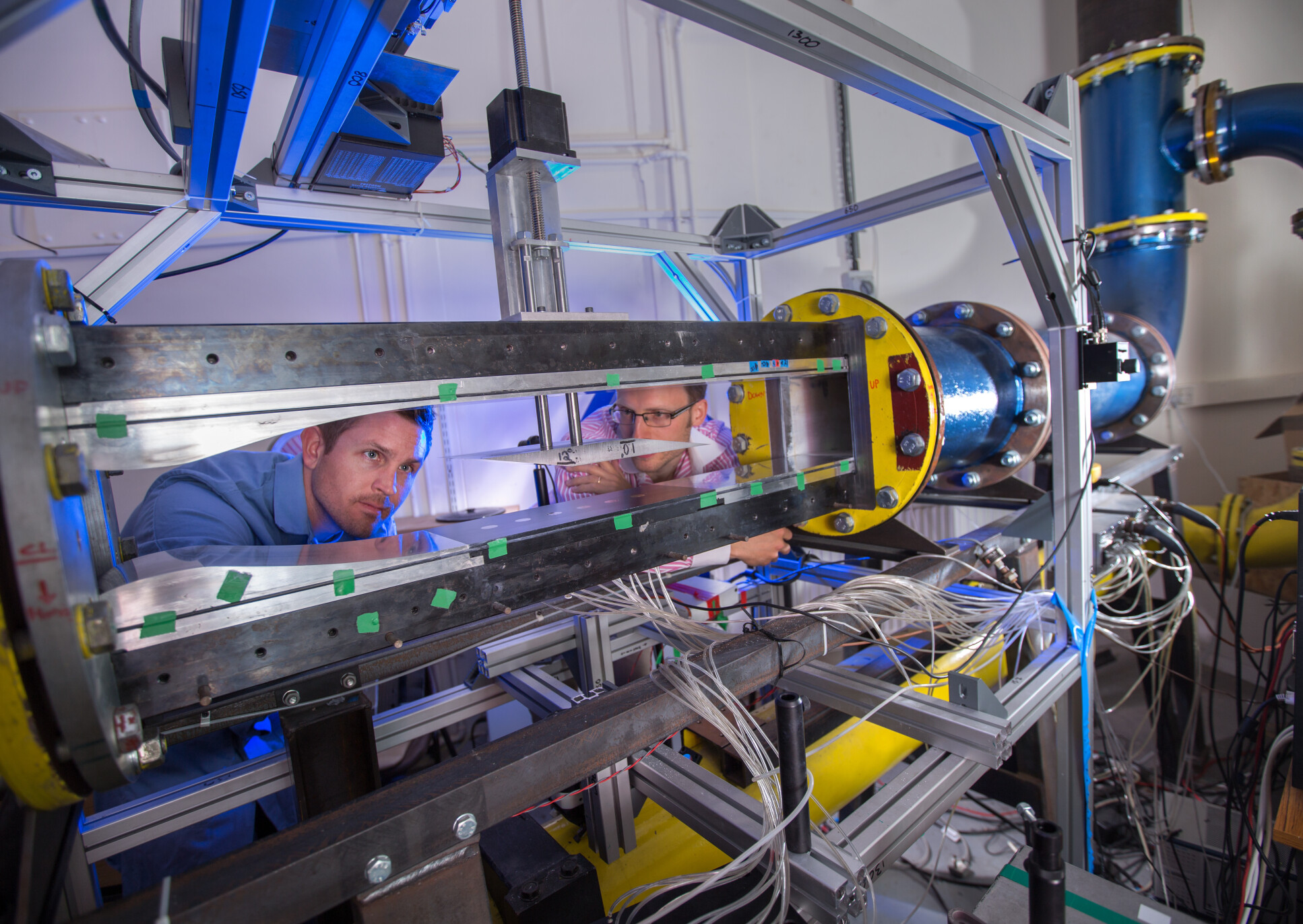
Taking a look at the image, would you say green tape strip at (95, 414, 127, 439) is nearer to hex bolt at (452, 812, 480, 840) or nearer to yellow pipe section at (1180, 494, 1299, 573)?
hex bolt at (452, 812, 480, 840)

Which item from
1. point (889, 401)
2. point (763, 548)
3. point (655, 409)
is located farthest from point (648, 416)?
point (889, 401)

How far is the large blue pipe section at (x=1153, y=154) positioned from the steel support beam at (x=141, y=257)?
2.45 m

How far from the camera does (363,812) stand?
532 millimetres

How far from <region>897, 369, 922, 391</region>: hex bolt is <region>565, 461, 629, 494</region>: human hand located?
0.68m

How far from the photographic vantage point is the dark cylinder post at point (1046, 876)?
0.52 m

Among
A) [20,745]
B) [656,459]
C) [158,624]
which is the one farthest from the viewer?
[656,459]

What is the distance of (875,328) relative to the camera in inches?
41.0

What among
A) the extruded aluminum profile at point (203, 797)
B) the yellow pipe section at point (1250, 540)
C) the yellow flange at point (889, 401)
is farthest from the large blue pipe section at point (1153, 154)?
the extruded aluminum profile at point (203, 797)

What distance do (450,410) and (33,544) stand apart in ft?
6.96

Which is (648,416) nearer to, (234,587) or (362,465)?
(362,465)

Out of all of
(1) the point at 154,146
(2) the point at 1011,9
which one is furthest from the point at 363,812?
(2) the point at 1011,9

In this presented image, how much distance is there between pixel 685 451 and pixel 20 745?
1.46 meters

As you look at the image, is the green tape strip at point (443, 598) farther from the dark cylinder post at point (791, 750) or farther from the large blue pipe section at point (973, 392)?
the large blue pipe section at point (973, 392)

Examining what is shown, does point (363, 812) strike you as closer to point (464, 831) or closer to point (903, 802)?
point (464, 831)
